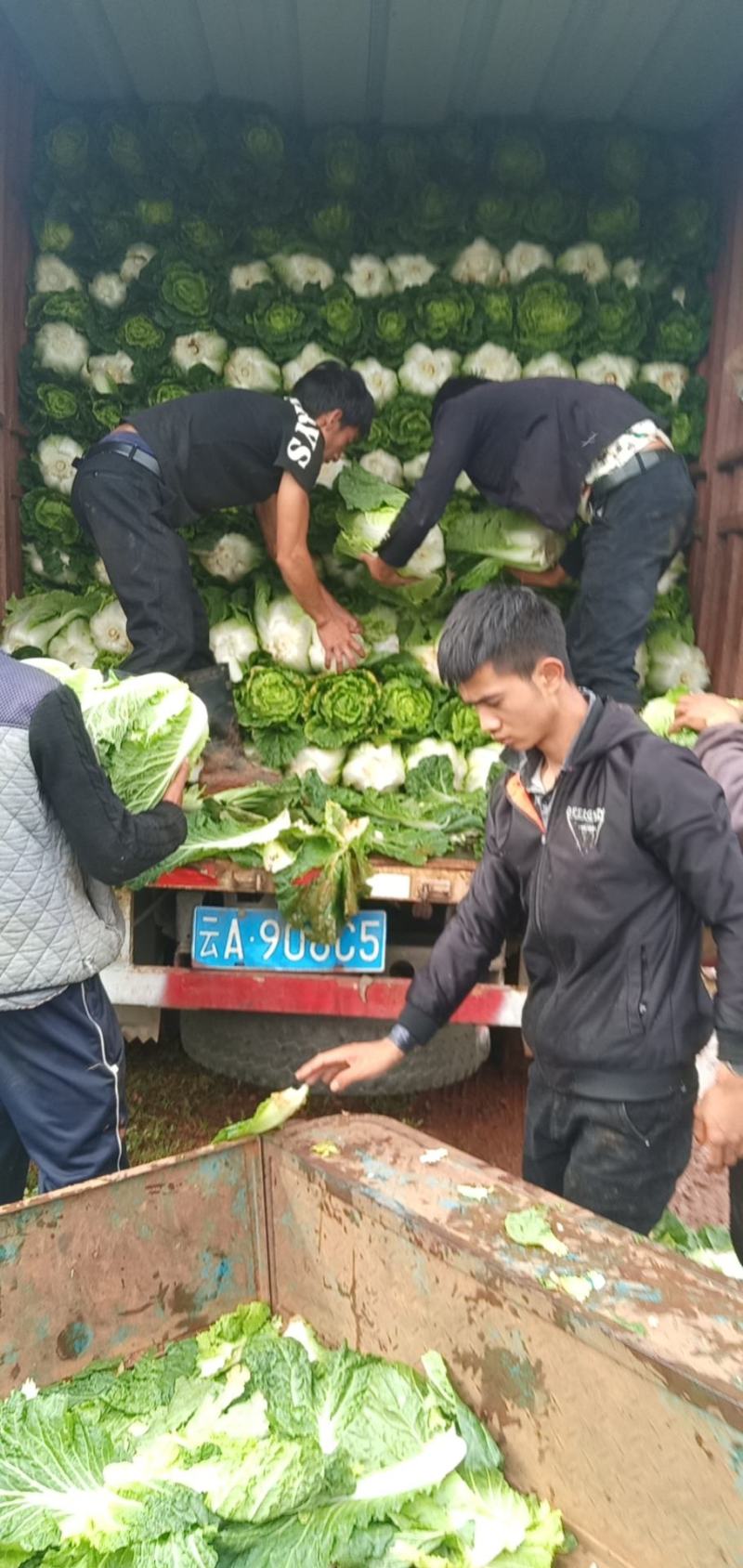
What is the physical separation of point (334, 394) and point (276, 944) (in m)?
2.35

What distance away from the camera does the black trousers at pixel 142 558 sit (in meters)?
4.14

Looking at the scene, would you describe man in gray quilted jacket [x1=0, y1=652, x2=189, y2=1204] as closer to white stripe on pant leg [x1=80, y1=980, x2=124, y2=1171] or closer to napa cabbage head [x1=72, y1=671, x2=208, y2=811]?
white stripe on pant leg [x1=80, y1=980, x2=124, y2=1171]

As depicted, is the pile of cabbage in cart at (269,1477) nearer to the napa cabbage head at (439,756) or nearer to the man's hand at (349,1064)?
the man's hand at (349,1064)

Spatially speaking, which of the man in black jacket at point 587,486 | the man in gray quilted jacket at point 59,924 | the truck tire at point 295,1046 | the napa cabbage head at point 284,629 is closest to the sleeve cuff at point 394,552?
the man in black jacket at point 587,486

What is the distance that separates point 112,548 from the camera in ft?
13.9

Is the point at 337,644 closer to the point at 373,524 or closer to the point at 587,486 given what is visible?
the point at 373,524

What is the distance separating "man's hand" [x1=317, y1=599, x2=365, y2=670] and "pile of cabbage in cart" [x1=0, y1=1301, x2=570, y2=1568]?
317cm

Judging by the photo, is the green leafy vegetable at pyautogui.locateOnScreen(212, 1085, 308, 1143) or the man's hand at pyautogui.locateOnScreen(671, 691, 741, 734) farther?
the man's hand at pyautogui.locateOnScreen(671, 691, 741, 734)

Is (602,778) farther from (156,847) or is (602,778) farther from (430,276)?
(430,276)

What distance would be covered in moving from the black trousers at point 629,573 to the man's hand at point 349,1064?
2.20m

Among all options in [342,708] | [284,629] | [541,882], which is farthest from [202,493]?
[541,882]

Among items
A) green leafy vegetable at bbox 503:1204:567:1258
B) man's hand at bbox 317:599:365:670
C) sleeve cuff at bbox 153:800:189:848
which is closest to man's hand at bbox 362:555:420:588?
man's hand at bbox 317:599:365:670

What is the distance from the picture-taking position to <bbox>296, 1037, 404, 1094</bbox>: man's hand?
2133 mm

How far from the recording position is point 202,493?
14.6ft
